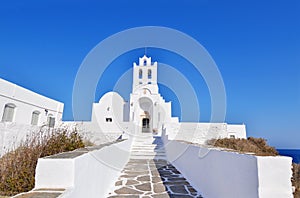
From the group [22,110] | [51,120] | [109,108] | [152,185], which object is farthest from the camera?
[109,108]

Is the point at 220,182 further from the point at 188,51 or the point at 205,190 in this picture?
the point at 188,51

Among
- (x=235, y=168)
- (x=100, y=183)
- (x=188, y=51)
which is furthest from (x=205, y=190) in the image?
(x=188, y=51)

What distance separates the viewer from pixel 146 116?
21.8 m

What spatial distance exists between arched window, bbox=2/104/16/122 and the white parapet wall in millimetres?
13163

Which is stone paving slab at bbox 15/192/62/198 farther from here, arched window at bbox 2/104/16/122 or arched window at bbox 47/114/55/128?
arched window at bbox 47/114/55/128

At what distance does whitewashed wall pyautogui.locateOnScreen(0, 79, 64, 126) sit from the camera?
11919 mm

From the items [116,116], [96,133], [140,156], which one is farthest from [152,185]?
[116,116]

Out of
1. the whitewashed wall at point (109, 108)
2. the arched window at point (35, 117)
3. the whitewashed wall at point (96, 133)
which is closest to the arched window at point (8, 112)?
the arched window at point (35, 117)

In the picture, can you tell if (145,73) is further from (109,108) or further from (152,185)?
(152,185)

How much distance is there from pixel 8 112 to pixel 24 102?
4.65 ft

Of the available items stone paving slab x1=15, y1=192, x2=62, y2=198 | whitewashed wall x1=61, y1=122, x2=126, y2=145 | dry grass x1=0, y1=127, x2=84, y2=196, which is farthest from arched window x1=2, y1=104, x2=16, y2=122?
stone paving slab x1=15, y1=192, x2=62, y2=198

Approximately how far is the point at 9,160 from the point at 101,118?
19819mm

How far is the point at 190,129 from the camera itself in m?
17.1

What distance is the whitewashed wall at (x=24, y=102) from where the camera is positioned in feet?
39.1
